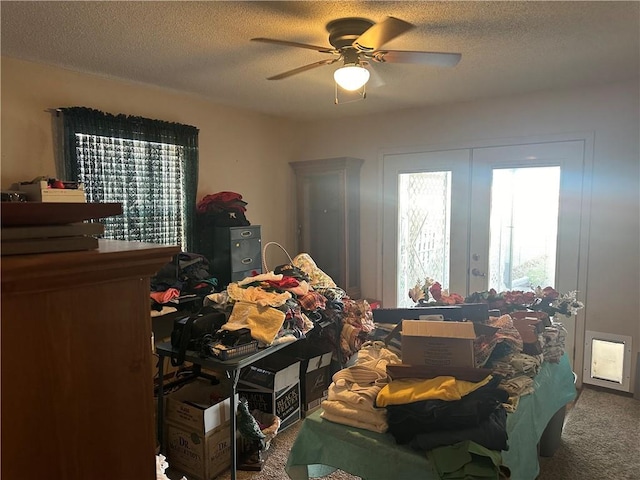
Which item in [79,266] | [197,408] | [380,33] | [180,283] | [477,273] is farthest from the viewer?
[477,273]

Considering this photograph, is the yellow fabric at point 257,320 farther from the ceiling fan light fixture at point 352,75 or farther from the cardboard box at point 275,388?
the ceiling fan light fixture at point 352,75

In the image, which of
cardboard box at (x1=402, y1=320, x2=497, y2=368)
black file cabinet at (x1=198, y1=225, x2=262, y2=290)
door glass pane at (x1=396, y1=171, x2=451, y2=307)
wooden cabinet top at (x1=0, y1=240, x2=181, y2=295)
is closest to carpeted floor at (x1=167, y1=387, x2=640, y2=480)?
cardboard box at (x1=402, y1=320, x2=497, y2=368)

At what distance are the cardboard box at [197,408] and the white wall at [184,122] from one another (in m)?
1.75

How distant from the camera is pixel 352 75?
7.70ft

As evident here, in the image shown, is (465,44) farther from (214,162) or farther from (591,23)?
(214,162)

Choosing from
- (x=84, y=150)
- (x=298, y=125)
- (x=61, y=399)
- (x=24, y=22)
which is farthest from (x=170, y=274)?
(x=61, y=399)

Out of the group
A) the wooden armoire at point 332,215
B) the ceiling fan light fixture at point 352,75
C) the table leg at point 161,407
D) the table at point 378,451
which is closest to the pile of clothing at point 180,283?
the table leg at point 161,407

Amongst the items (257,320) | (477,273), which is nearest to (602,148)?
(477,273)

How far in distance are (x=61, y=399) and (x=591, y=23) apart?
2.78m

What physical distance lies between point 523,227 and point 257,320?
2.56m

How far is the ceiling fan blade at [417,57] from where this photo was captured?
7.31 ft

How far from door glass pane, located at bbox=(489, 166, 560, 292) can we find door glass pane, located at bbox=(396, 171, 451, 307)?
44 cm

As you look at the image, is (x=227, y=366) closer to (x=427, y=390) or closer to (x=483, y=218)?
(x=427, y=390)

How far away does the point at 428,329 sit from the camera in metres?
1.80
